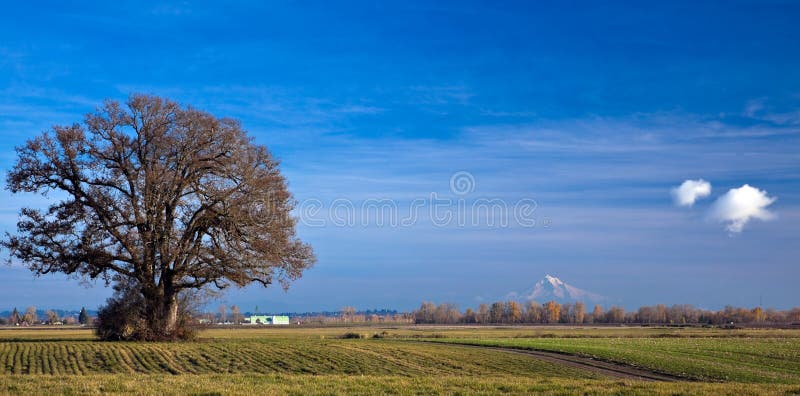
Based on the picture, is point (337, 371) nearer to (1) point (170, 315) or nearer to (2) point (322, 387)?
(2) point (322, 387)

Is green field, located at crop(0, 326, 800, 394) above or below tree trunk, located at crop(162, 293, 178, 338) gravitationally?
below

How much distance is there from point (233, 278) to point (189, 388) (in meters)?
25.1

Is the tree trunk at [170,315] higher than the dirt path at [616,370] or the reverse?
higher

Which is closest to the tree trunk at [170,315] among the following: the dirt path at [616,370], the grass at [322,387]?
the grass at [322,387]

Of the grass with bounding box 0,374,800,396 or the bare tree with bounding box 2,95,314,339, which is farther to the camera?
the bare tree with bounding box 2,95,314,339

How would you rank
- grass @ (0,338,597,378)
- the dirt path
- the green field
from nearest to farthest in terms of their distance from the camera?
the green field, grass @ (0,338,597,378), the dirt path

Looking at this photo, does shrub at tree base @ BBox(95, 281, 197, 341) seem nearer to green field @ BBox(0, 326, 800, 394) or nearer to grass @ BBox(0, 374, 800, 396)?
green field @ BBox(0, 326, 800, 394)

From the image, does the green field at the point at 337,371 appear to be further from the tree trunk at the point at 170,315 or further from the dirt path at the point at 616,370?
the tree trunk at the point at 170,315

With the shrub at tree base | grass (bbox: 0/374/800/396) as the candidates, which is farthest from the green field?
the shrub at tree base

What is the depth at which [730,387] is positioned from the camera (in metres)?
19.3

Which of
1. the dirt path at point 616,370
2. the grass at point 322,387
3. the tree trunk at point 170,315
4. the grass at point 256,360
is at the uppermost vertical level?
the tree trunk at point 170,315

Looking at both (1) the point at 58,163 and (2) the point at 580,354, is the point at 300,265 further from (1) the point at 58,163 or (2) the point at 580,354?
(2) the point at 580,354

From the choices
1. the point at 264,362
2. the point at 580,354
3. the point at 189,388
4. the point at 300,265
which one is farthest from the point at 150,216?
the point at 580,354

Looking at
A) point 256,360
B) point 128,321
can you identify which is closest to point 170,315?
point 128,321
